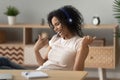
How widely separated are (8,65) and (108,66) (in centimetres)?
167

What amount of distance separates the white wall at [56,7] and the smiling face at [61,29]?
1753mm

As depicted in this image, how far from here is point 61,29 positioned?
2.51 m

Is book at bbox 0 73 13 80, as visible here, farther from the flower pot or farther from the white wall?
the white wall

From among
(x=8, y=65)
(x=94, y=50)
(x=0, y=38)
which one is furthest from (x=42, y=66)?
(x=0, y=38)

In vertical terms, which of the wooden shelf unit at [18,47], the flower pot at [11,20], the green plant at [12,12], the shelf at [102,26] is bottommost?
the wooden shelf unit at [18,47]

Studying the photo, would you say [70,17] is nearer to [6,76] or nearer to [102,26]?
[6,76]

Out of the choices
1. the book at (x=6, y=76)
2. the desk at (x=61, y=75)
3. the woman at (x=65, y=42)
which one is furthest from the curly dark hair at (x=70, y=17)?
the book at (x=6, y=76)

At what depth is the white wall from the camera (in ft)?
13.9

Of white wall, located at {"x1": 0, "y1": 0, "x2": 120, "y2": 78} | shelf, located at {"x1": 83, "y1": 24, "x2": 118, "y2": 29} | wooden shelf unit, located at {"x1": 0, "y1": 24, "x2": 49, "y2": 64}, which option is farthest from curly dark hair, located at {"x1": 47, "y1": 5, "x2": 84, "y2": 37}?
white wall, located at {"x1": 0, "y1": 0, "x2": 120, "y2": 78}

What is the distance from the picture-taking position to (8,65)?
262cm

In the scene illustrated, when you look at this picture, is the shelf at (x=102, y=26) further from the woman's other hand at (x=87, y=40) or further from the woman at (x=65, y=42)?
the woman's other hand at (x=87, y=40)

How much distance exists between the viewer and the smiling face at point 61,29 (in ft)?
8.24

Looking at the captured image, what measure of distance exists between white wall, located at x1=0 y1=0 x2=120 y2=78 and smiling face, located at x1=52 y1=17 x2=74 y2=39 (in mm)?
1753

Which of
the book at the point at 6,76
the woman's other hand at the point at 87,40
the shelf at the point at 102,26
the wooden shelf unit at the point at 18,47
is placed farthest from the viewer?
the wooden shelf unit at the point at 18,47
